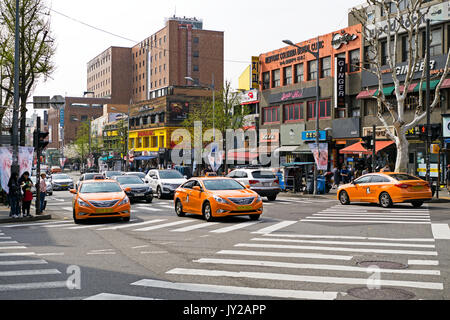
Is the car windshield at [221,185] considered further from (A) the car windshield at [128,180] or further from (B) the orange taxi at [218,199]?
(A) the car windshield at [128,180]

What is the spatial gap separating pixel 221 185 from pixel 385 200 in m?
7.37

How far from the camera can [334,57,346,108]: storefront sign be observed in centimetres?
Result: 3966

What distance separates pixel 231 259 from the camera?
9.65 m

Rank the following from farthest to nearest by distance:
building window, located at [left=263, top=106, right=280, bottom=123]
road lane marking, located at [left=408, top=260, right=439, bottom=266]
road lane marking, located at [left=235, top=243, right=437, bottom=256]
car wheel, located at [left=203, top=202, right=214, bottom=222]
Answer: building window, located at [left=263, top=106, right=280, bottom=123] → car wheel, located at [left=203, top=202, right=214, bottom=222] → road lane marking, located at [left=235, top=243, right=437, bottom=256] → road lane marking, located at [left=408, top=260, right=439, bottom=266]

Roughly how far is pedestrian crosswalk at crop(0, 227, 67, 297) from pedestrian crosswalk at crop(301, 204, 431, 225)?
30.0 feet

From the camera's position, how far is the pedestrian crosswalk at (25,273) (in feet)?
24.8

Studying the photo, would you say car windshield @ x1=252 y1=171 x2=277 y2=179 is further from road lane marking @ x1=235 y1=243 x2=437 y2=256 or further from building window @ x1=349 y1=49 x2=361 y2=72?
building window @ x1=349 y1=49 x2=361 y2=72

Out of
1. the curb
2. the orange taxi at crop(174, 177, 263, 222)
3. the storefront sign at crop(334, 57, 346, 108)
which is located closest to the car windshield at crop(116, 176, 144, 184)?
the curb

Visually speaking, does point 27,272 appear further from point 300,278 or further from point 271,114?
point 271,114

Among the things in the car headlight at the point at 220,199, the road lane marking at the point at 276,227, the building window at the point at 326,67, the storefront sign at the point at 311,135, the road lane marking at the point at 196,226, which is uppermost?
the building window at the point at 326,67

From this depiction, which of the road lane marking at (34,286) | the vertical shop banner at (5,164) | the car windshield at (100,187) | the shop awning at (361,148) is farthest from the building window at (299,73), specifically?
the road lane marking at (34,286)

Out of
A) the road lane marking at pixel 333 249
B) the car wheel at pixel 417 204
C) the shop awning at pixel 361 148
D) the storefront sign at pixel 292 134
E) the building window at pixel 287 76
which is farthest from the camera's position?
the building window at pixel 287 76

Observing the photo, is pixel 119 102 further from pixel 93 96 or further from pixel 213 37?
pixel 213 37

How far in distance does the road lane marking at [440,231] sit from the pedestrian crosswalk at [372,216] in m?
0.62
